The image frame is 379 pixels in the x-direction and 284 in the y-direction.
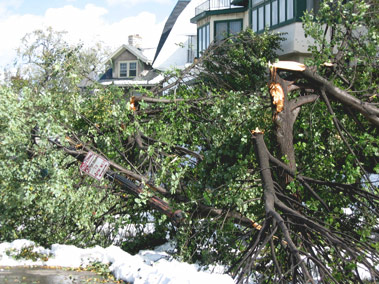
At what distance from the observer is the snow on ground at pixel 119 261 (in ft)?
25.1

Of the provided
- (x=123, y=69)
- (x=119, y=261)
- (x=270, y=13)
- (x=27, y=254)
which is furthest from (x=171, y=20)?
(x=119, y=261)

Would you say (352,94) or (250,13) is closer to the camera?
(352,94)

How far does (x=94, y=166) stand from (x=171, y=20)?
1460 inches

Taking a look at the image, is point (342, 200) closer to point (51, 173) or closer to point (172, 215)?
point (172, 215)

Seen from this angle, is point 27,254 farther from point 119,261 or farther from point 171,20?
point 171,20

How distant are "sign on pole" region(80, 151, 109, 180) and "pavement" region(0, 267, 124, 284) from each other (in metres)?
1.46

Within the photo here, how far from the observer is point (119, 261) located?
897 cm

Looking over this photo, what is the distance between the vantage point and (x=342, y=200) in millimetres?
7859

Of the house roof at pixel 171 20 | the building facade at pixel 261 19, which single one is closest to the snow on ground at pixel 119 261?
the building facade at pixel 261 19

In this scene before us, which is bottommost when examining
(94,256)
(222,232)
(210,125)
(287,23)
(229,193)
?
(94,256)

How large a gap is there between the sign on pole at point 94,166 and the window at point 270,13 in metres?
15.6

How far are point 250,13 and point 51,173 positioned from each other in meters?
20.7

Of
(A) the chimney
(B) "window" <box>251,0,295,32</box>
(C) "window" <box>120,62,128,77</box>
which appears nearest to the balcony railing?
(B) "window" <box>251,0,295,32</box>

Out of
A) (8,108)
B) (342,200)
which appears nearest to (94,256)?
(8,108)
